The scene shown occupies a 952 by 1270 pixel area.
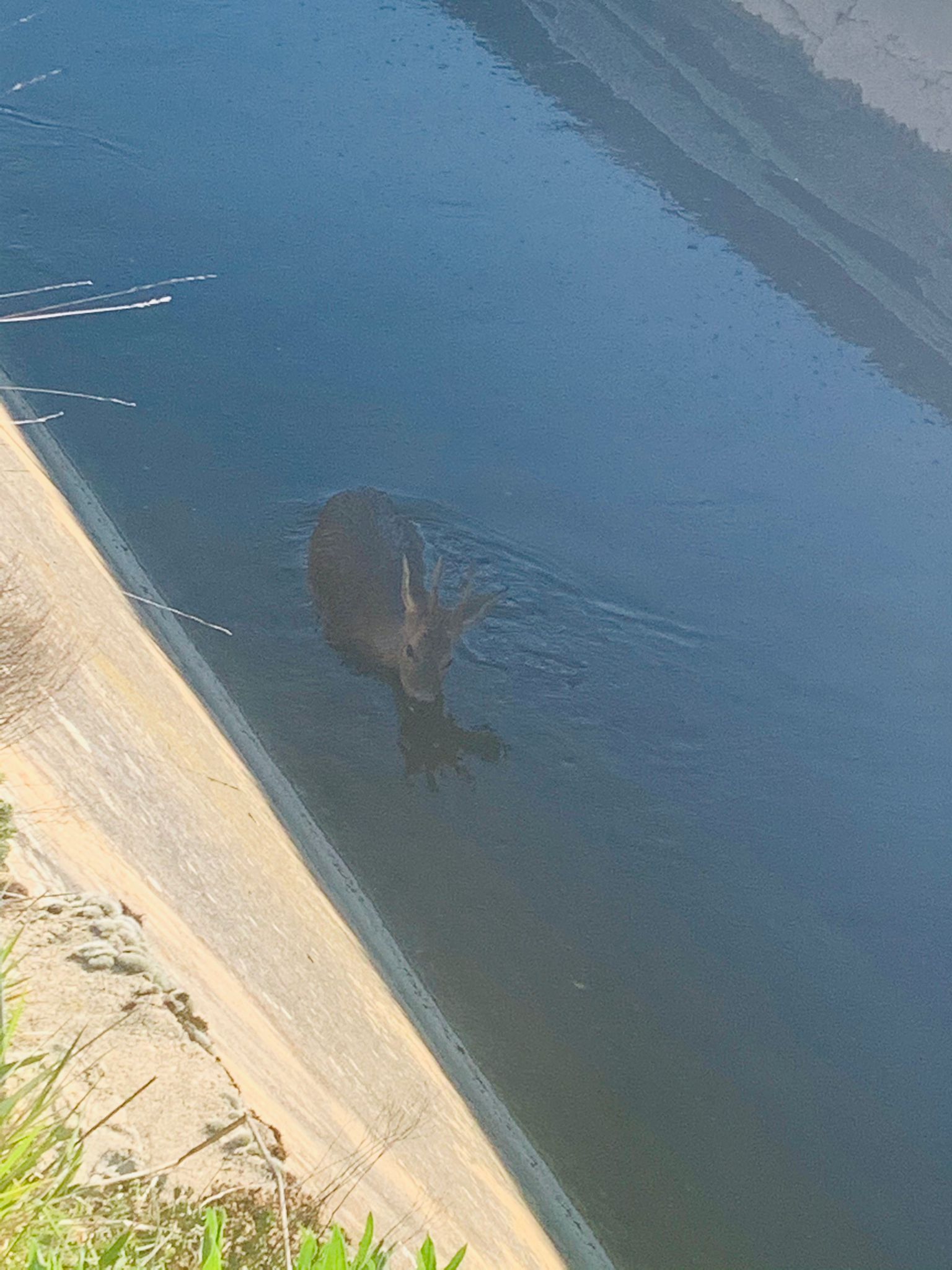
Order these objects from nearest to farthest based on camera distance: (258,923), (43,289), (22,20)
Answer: (43,289), (22,20), (258,923)

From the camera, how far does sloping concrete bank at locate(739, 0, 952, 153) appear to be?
11.2m

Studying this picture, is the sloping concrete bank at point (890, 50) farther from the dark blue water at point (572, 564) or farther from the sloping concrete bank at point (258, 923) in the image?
the sloping concrete bank at point (258, 923)

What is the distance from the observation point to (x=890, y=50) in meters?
11.5

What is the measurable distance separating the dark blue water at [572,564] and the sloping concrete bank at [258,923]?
359 millimetres

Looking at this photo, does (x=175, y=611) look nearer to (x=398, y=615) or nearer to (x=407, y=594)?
(x=407, y=594)

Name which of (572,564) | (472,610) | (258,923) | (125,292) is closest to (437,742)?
(472,610)

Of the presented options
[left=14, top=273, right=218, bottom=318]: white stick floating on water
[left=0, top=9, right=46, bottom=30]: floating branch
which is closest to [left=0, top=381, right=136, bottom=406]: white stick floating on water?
[left=14, top=273, right=218, bottom=318]: white stick floating on water

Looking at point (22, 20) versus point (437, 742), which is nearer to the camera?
point (22, 20)

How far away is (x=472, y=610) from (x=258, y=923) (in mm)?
2488

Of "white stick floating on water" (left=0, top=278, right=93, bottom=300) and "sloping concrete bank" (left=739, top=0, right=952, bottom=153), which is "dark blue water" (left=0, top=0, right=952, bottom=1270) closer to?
"white stick floating on water" (left=0, top=278, right=93, bottom=300)

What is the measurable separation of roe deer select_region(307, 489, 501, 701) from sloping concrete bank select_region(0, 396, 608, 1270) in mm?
1016

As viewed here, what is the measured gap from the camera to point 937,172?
36.0ft

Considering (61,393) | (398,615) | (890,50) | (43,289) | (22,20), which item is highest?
(890,50)

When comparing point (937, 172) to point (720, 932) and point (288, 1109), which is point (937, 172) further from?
point (288, 1109)
